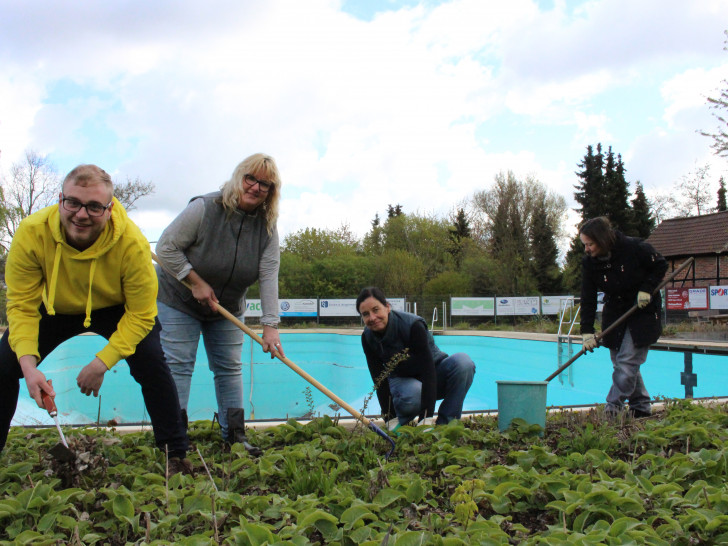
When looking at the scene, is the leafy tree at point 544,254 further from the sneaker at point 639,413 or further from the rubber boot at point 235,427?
the rubber boot at point 235,427

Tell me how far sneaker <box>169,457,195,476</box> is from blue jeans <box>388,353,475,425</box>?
4.14 ft

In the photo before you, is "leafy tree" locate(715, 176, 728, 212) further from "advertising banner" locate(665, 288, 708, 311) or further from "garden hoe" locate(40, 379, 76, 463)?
"garden hoe" locate(40, 379, 76, 463)

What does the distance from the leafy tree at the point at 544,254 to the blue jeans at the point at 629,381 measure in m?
22.4

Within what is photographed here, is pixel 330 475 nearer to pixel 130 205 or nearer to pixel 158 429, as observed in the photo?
pixel 158 429

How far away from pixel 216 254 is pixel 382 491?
1311 mm

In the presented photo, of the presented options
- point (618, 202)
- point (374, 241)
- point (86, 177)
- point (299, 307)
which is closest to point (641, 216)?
point (618, 202)

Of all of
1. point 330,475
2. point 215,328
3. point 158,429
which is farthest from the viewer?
point 215,328

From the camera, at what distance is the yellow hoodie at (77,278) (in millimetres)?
1902

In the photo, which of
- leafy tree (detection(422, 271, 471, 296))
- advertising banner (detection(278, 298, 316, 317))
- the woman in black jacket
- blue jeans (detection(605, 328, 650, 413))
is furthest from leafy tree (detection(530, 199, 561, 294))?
blue jeans (detection(605, 328, 650, 413))

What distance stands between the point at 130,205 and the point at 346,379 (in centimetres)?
1612

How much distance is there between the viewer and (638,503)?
1688 millimetres

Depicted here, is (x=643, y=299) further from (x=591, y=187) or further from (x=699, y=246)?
(x=591, y=187)

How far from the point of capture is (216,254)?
102 inches

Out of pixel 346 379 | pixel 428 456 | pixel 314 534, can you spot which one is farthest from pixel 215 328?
pixel 346 379
